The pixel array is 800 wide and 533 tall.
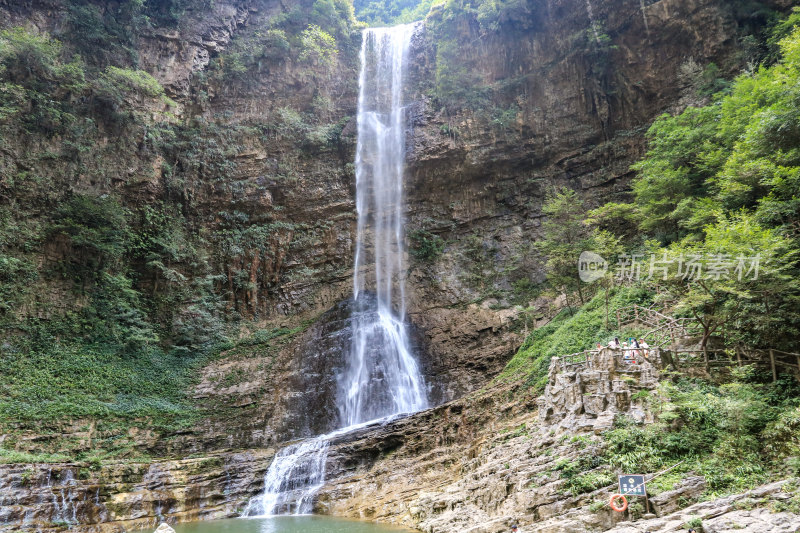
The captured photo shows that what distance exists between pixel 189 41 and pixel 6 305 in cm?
1786

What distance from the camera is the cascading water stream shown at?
56.7 ft

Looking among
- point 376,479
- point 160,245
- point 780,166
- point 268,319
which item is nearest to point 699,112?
point 780,166

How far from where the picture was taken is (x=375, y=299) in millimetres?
28250

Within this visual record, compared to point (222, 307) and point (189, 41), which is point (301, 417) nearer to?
point (222, 307)

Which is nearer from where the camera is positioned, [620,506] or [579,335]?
[620,506]

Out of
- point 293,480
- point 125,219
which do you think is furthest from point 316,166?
point 293,480

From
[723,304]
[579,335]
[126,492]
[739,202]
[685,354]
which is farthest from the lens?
[579,335]

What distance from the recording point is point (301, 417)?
21.7m

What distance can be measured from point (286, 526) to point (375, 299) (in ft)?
50.5

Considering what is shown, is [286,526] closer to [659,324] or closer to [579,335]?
[579,335]

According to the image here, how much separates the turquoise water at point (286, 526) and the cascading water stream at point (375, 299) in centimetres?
105

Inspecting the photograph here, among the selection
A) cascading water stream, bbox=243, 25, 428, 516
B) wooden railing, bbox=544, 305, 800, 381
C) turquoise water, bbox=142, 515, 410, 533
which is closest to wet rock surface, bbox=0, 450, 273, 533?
turquoise water, bbox=142, 515, 410, 533

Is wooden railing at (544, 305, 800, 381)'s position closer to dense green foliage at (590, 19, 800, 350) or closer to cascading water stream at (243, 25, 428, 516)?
dense green foliage at (590, 19, 800, 350)

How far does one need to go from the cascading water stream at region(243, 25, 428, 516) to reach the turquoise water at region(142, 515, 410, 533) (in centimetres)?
105
